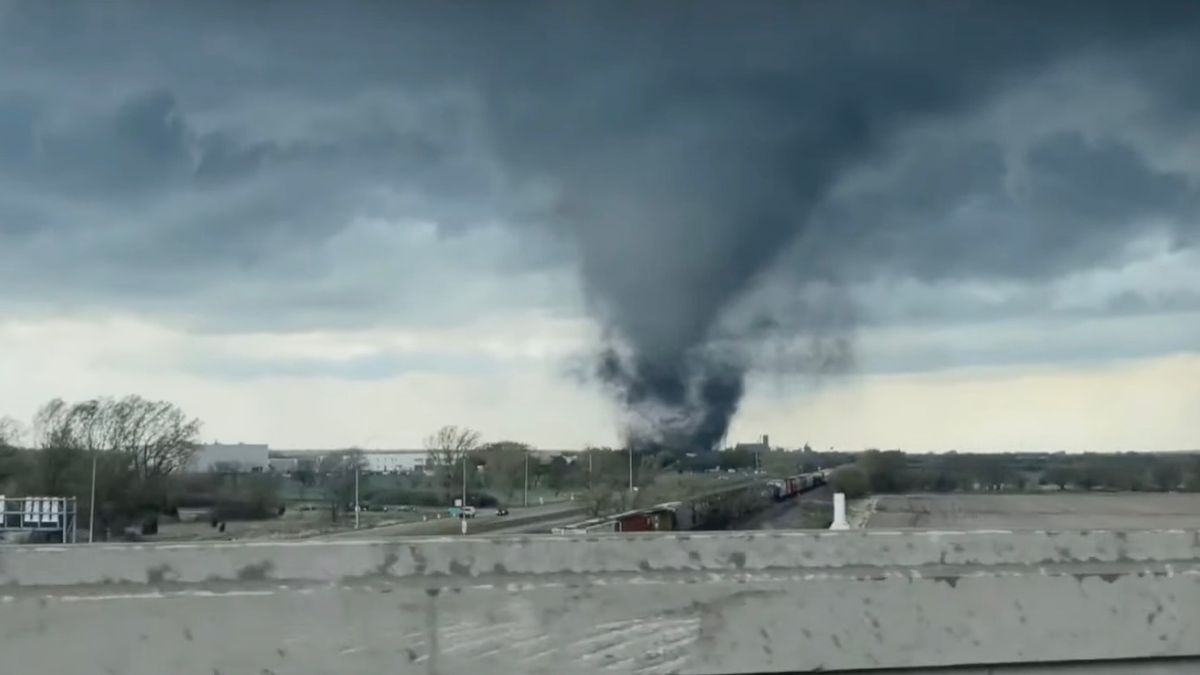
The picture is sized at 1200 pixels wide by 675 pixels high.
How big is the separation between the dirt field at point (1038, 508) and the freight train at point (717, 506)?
334cm

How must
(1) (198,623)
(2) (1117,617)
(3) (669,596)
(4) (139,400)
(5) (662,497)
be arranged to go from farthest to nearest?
1. (4) (139,400)
2. (5) (662,497)
3. (2) (1117,617)
4. (3) (669,596)
5. (1) (198,623)

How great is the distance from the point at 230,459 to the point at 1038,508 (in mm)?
41329

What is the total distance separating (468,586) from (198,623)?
691mm

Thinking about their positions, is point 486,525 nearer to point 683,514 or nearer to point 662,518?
point 662,518

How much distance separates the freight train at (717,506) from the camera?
22.3m

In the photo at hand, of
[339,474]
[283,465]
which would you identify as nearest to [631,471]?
[339,474]

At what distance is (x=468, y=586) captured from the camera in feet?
10.4

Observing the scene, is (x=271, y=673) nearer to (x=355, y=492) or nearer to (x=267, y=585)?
(x=267, y=585)

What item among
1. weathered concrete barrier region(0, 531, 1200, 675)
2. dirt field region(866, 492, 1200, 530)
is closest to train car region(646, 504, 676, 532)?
dirt field region(866, 492, 1200, 530)

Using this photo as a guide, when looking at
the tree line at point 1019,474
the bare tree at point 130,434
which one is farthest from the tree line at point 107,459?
the tree line at point 1019,474

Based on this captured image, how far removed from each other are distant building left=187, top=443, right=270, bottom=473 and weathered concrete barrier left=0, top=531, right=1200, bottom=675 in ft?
149

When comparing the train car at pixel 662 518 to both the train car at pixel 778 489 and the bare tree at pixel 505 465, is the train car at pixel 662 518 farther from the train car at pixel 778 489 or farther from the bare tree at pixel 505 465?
the bare tree at pixel 505 465

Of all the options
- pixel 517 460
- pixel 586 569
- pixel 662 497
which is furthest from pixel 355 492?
pixel 586 569

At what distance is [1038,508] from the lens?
82.9ft
